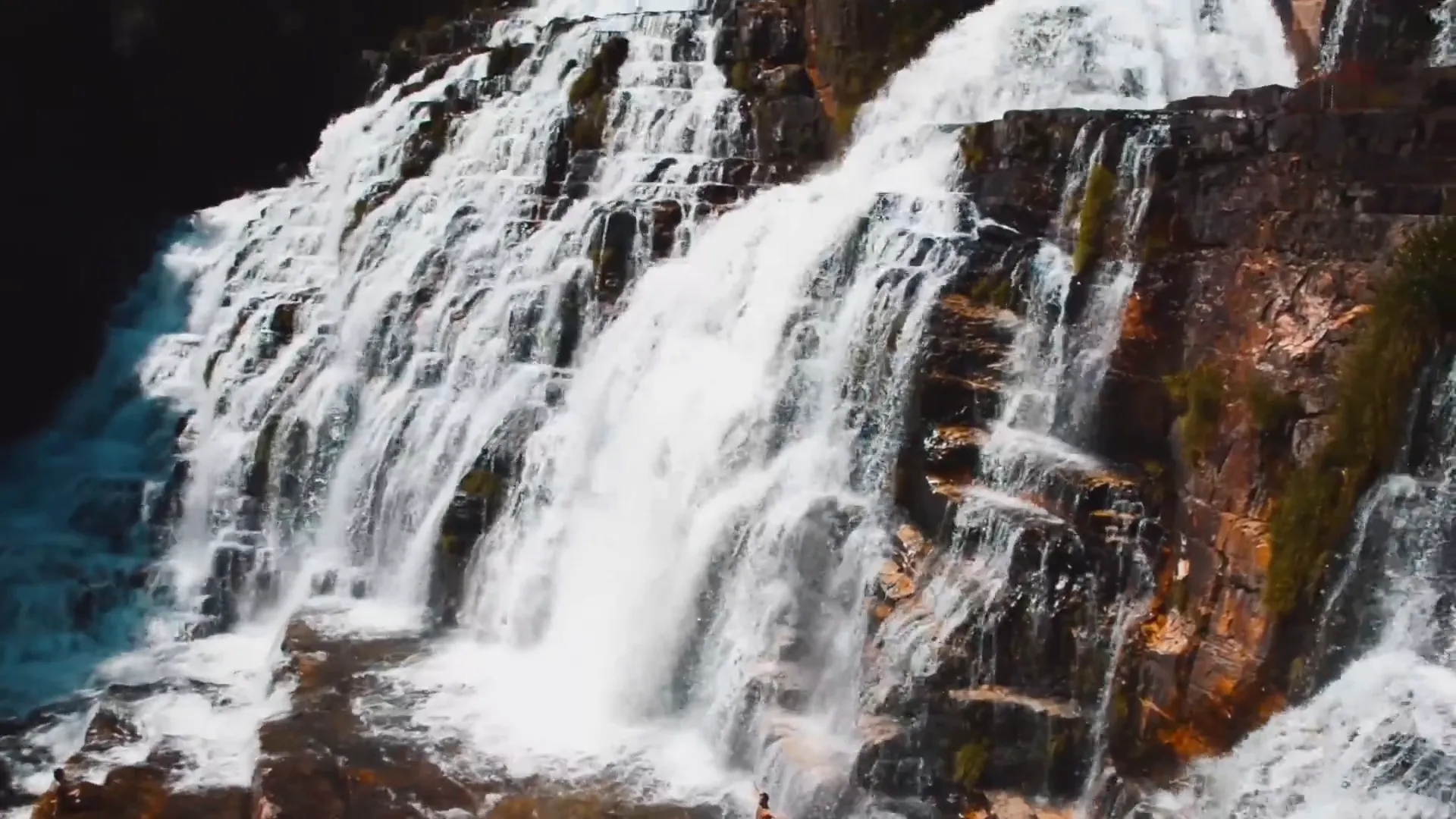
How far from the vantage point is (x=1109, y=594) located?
11.4 meters

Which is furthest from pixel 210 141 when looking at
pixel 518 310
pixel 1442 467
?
pixel 1442 467

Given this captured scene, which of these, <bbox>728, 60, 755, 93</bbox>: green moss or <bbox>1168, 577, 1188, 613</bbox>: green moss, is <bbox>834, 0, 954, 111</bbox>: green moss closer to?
<bbox>728, 60, 755, 93</bbox>: green moss

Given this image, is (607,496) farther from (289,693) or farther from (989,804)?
(989,804)

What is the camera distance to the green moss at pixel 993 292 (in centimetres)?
1376

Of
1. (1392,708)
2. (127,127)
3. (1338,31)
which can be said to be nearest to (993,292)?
(1392,708)

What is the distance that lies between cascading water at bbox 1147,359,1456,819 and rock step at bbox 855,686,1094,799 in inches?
58.2

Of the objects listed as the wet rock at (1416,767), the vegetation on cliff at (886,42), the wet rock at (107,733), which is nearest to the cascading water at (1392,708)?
the wet rock at (1416,767)

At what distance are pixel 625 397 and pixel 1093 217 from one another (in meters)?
6.82

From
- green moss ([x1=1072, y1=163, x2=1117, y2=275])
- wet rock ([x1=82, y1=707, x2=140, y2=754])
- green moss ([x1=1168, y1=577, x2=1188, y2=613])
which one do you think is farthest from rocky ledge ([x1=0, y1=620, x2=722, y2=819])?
green moss ([x1=1072, y1=163, x2=1117, y2=275])

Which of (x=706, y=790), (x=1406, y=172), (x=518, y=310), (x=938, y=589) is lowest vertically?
(x=706, y=790)

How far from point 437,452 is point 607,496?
3.28m

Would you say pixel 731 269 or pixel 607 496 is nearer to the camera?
pixel 607 496

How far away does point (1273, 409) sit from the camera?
10.7 metres

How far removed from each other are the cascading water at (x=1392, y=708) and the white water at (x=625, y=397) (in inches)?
151
